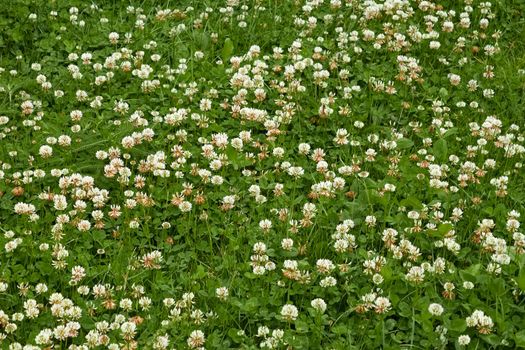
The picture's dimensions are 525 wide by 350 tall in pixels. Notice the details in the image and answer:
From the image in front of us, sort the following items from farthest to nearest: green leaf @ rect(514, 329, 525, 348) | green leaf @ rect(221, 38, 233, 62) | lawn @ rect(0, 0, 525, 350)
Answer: green leaf @ rect(221, 38, 233, 62) < lawn @ rect(0, 0, 525, 350) < green leaf @ rect(514, 329, 525, 348)

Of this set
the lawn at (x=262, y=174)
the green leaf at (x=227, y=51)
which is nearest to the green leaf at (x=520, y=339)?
the lawn at (x=262, y=174)

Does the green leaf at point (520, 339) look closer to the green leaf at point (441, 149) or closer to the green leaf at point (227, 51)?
the green leaf at point (441, 149)

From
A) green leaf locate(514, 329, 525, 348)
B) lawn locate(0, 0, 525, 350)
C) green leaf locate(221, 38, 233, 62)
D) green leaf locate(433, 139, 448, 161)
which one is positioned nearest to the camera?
green leaf locate(514, 329, 525, 348)

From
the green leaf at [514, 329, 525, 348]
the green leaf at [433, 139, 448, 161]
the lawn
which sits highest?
the green leaf at [514, 329, 525, 348]

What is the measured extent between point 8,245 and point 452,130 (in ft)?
10.9

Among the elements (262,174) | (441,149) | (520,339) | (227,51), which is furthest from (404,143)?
(520,339)

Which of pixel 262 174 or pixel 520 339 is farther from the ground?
pixel 520 339

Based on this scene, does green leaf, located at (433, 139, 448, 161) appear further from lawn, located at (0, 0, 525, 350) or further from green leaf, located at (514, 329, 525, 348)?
green leaf, located at (514, 329, 525, 348)

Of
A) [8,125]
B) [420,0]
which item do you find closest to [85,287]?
[8,125]

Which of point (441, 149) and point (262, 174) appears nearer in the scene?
point (262, 174)

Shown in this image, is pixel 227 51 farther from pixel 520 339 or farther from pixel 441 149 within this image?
pixel 520 339

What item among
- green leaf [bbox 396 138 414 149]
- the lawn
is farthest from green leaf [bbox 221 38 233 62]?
green leaf [bbox 396 138 414 149]

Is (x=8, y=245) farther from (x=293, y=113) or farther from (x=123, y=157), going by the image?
(x=293, y=113)

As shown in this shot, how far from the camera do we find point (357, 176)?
5.52m
